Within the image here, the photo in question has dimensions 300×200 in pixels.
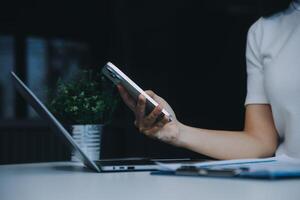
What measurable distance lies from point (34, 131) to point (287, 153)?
331 centimetres

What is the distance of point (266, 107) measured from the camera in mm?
1691

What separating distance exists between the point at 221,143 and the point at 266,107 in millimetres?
209

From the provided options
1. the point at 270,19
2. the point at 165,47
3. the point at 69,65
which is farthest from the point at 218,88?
the point at 270,19

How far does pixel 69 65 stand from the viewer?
555 centimetres

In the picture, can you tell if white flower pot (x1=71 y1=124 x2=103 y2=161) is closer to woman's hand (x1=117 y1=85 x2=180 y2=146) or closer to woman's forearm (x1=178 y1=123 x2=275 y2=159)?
woman's hand (x1=117 y1=85 x2=180 y2=146)

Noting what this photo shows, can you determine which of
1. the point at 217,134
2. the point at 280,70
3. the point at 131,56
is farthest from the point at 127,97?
the point at 131,56

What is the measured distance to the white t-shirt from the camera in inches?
61.8

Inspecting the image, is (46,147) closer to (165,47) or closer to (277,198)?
(165,47)

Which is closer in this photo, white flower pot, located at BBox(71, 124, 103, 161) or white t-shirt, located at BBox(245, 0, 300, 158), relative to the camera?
white flower pot, located at BBox(71, 124, 103, 161)

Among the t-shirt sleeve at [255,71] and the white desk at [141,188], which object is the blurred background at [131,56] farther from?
the white desk at [141,188]

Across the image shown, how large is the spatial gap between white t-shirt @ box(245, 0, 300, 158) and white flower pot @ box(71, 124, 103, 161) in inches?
19.9

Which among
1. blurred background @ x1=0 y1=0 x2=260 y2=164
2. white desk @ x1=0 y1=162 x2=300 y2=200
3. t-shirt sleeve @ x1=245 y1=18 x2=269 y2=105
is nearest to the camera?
white desk @ x1=0 y1=162 x2=300 y2=200

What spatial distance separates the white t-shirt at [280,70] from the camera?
1.57 metres

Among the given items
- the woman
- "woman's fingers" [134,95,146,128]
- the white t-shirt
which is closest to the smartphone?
"woman's fingers" [134,95,146,128]
